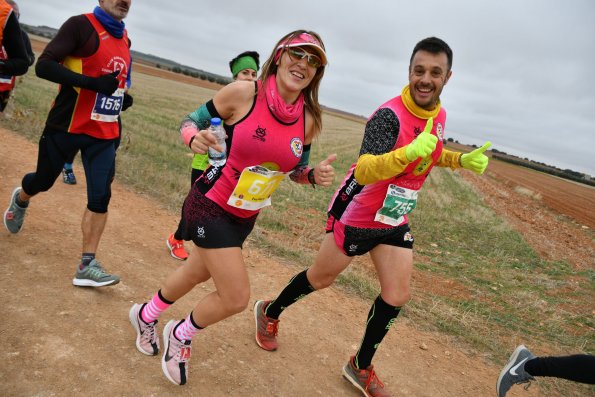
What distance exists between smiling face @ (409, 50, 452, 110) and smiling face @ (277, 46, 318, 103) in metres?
0.74

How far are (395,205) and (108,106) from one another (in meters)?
2.46

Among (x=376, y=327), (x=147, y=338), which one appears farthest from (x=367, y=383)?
(x=147, y=338)

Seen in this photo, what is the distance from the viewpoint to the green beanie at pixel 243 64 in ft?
16.5

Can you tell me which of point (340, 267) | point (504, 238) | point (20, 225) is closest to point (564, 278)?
point (504, 238)

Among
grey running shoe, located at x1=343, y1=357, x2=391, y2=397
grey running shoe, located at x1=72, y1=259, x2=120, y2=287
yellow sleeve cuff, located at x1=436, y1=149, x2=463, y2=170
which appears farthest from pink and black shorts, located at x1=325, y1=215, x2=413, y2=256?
grey running shoe, located at x1=72, y1=259, x2=120, y2=287

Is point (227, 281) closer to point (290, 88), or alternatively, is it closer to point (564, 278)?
point (290, 88)

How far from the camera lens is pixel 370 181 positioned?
2.79 m

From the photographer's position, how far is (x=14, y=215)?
423 cm

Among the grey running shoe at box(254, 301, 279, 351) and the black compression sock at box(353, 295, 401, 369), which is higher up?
the black compression sock at box(353, 295, 401, 369)

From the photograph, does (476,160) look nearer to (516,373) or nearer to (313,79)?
(313,79)

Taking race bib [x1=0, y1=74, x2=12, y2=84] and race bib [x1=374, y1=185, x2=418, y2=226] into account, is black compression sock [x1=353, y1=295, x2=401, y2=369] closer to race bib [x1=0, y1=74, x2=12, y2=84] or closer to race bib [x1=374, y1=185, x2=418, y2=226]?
race bib [x1=374, y1=185, x2=418, y2=226]

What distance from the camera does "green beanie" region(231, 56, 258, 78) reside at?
198 inches

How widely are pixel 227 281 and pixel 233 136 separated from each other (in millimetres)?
866

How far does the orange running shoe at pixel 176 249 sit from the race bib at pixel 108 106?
1.81 metres
